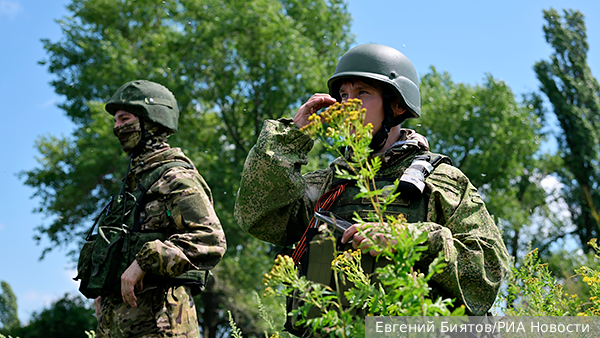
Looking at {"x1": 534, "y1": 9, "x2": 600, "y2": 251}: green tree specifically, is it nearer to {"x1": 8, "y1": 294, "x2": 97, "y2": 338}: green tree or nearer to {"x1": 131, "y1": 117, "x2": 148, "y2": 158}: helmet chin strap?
{"x1": 8, "y1": 294, "x2": 97, "y2": 338}: green tree

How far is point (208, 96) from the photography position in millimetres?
23141

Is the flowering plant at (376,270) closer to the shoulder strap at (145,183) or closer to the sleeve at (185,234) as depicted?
the sleeve at (185,234)

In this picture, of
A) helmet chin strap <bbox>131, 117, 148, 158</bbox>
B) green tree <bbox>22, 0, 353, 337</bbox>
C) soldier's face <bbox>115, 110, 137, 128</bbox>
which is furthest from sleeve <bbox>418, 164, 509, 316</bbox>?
green tree <bbox>22, 0, 353, 337</bbox>

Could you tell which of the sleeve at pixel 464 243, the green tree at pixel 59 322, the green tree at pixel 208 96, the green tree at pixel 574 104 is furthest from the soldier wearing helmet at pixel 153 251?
the green tree at pixel 574 104

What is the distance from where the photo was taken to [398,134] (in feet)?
10.6

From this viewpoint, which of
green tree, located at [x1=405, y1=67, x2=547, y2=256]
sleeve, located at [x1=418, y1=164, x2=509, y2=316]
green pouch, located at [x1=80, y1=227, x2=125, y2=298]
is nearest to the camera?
sleeve, located at [x1=418, y1=164, x2=509, y2=316]

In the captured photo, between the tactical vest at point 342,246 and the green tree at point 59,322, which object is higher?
the green tree at point 59,322

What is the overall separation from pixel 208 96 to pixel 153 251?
65.6 feet

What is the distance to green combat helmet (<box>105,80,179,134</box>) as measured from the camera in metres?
4.50

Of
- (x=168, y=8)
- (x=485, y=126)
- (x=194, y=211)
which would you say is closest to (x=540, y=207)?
(x=485, y=126)

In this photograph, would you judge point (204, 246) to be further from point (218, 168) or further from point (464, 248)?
point (218, 168)

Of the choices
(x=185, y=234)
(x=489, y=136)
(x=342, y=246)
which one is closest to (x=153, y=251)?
(x=185, y=234)

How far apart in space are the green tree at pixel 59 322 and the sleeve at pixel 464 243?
71.7ft

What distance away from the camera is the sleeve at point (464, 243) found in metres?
2.40
